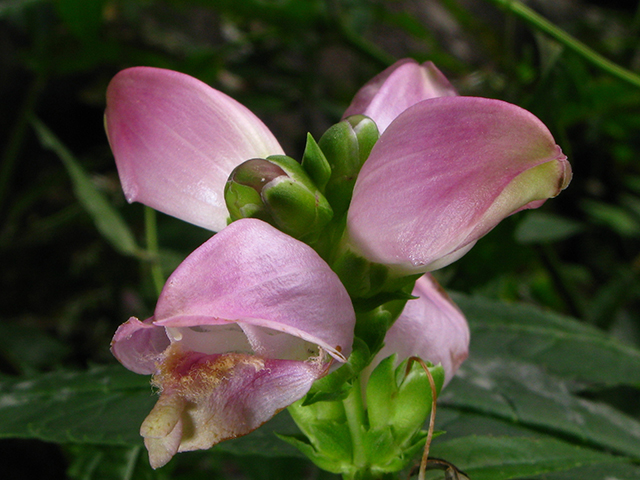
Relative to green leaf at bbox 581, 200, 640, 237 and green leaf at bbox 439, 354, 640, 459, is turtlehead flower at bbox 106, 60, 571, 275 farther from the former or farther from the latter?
green leaf at bbox 581, 200, 640, 237

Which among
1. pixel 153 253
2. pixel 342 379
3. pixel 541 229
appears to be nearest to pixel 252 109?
pixel 153 253

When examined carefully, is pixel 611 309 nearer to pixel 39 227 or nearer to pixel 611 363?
pixel 611 363

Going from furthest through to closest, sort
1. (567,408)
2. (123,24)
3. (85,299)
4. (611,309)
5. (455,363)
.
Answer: (123,24) < (85,299) < (611,309) < (567,408) < (455,363)

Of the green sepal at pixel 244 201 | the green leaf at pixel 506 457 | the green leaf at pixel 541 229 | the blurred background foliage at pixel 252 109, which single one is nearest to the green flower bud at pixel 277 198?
the green sepal at pixel 244 201

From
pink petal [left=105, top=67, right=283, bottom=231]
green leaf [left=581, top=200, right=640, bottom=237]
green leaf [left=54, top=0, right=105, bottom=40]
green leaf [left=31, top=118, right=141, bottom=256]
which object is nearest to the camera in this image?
pink petal [left=105, top=67, right=283, bottom=231]

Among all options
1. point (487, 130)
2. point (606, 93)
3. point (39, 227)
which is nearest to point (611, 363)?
point (487, 130)

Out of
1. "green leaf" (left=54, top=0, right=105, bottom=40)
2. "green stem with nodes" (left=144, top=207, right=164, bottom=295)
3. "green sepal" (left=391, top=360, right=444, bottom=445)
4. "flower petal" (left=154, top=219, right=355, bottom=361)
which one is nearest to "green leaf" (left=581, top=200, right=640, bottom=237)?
"green stem with nodes" (left=144, top=207, right=164, bottom=295)

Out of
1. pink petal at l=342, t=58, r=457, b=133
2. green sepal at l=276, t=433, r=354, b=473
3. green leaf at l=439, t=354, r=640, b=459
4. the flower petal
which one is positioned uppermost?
pink petal at l=342, t=58, r=457, b=133
